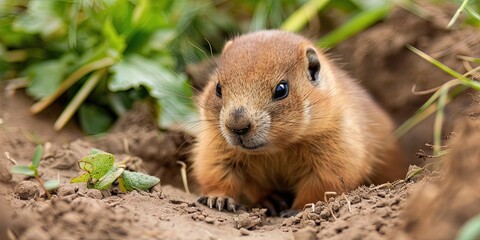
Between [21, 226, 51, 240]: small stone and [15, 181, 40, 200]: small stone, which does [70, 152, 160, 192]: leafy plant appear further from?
[21, 226, 51, 240]: small stone

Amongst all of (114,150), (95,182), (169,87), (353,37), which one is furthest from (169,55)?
(95,182)

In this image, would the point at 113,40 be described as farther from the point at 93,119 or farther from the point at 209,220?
the point at 209,220

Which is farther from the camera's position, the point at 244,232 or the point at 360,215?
the point at 244,232

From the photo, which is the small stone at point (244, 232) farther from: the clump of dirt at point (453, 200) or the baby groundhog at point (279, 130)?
the clump of dirt at point (453, 200)

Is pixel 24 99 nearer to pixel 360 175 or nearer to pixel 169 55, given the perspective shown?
pixel 169 55

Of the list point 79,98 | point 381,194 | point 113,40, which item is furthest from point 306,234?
point 79,98
